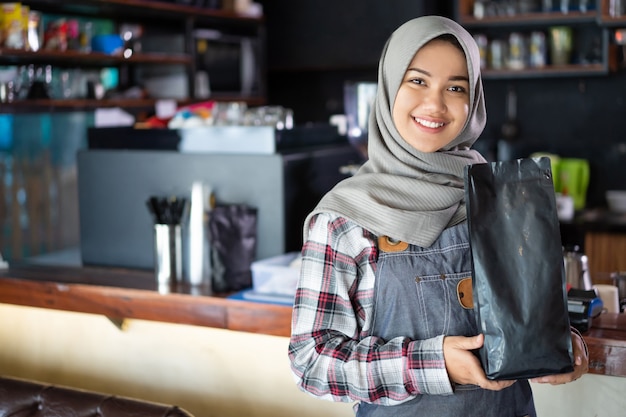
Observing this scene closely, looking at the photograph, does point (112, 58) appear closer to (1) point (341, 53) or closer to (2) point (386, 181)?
(1) point (341, 53)

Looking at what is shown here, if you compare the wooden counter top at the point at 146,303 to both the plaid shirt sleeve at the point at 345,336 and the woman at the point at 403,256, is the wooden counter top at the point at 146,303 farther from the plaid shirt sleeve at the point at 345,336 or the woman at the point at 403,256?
the plaid shirt sleeve at the point at 345,336

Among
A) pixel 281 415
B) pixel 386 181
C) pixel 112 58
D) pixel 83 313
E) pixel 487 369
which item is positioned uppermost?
pixel 112 58

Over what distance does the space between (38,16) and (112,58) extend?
48 cm

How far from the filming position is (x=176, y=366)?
2.27 m

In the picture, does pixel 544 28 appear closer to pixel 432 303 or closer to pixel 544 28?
pixel 544 28

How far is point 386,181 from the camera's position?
1.41 m

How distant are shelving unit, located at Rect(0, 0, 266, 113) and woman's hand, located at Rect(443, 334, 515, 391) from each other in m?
3.13

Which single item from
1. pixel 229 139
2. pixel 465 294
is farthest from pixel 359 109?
pixel 465 294

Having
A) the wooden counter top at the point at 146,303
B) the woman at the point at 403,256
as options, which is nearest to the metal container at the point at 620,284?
the wooden counter top at the point at 146,303

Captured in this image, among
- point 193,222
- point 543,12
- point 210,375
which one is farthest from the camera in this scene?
point 543,12

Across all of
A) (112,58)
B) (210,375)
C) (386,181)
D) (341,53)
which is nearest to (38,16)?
(112,58)

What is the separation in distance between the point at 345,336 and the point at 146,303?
3.18 ft

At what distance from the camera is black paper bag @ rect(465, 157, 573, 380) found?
118 centimetres

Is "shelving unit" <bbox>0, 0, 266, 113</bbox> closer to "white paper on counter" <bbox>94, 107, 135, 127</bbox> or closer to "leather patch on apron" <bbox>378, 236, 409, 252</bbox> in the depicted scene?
"white paper on counter" <bbox>94, 107, 135, 127</bbox>
